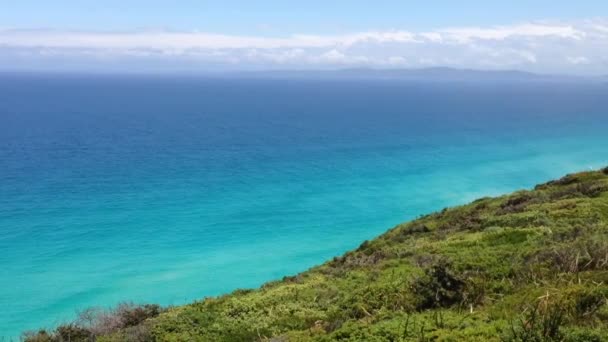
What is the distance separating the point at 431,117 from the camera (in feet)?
463

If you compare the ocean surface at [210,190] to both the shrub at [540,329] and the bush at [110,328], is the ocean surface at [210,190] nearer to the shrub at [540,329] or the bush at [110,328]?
the bush at [110,328]

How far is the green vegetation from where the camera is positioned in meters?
9.41

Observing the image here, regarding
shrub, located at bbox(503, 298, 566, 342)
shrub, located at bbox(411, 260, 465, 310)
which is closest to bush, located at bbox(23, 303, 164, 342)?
shrub, located at bbox(411, 260, 465, 310)

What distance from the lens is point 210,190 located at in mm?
59906

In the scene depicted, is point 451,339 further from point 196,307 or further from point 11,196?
point 11,196

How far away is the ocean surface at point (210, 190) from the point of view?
3825 cm

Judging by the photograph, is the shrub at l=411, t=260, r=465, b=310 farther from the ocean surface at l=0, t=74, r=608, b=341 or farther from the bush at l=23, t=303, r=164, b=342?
the ocean surface at l=0, t=74, r=608, b=341

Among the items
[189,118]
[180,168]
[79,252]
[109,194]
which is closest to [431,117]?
[189,118]

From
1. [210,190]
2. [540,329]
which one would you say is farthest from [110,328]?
[210,190]

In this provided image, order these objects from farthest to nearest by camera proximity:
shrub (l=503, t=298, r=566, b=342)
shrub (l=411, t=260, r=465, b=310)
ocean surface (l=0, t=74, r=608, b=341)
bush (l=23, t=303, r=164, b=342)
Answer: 1. ocean surface (l=0, t=74, r=608, b=341)
2. bush (l=23, t=303, r=164, b=342)
3. shrub (l=411, t=260, r=465, b=310)
4. shrub (l=503, t=298, r=566, b=342)

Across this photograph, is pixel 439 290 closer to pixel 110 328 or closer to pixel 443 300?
pixel 443 300

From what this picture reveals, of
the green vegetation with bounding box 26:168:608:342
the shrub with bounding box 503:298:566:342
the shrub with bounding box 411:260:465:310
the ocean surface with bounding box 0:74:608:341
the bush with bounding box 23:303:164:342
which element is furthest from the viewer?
the ocean surface with bounding box 0:74:608:341

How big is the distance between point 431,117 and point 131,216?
106920mm

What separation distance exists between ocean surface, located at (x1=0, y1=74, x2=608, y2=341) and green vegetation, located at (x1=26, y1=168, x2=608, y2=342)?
20.1 metres
